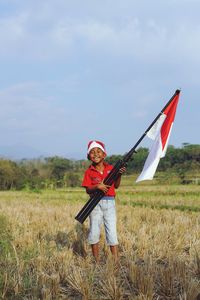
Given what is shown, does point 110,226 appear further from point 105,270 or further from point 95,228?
point 105,270

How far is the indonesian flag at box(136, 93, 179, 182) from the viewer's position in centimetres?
612

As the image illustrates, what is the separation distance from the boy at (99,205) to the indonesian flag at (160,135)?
51 cm

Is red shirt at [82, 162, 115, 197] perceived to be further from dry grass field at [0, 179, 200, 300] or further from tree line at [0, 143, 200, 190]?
tree line at [0, 143, 200, 190]

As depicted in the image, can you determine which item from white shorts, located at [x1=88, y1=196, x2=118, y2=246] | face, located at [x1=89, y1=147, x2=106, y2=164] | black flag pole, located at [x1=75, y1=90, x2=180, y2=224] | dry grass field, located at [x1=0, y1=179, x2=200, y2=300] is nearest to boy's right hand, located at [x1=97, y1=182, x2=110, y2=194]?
black flag pole, located at [x1=75, y1=90, x2=180, y2=224]

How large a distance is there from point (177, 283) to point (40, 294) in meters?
1.31

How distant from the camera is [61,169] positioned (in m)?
47.1

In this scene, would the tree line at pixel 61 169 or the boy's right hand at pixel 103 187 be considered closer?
the boy's right hand at pixel 103 187

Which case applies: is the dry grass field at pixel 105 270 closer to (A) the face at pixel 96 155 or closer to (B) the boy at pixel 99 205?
(B) the boy at pixel 99 205

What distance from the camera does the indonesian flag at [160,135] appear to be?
612 cm

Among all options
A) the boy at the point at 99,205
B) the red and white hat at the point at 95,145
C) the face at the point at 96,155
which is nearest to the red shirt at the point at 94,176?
the boy at the point at 99,205

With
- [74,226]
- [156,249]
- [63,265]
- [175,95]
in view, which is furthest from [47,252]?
[74,226]

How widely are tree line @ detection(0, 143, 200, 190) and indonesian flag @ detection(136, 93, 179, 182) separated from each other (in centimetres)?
2588

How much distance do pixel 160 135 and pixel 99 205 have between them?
4.04 ft

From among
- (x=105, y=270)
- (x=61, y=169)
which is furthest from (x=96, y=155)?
(x=61, y=169)
